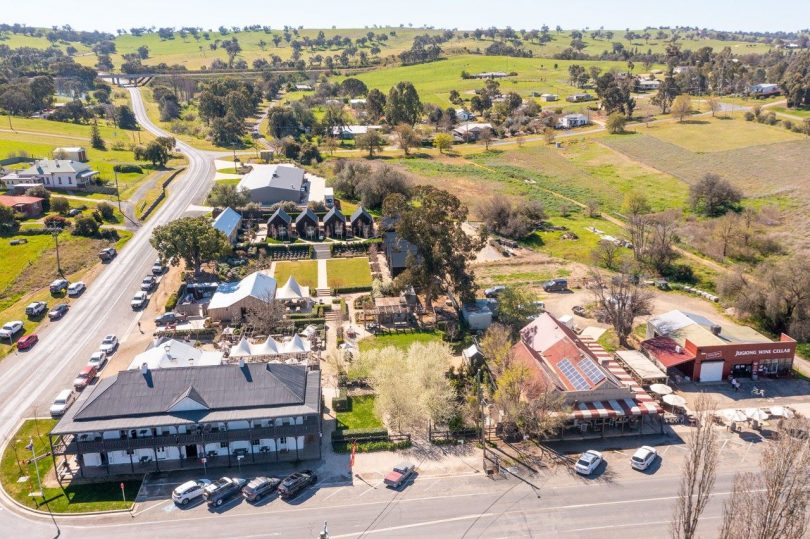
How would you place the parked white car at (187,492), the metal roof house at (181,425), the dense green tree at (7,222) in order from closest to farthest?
the parked white car at (187,492) → the metal roof house at (181,425) → the dense green tree at (7,222)

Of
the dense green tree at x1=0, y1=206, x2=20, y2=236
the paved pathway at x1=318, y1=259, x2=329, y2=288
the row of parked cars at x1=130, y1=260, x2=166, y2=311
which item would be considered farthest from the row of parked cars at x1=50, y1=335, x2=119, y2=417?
the dense green tree at x1=0, y1=206, x2=20, y2=236

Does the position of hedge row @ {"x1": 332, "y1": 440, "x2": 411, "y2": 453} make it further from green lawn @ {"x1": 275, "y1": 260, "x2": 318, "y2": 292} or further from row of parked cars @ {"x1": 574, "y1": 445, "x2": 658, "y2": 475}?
green lawn @ {"x1": 275, "y1": 260, "x2": 318, "y2": 292}

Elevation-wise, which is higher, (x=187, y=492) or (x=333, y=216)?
(x=333, y=216)

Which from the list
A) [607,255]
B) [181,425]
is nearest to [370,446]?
[181,425]

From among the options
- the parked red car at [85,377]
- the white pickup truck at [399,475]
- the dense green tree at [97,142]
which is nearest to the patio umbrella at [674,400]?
the white pickup truck at [399,475]

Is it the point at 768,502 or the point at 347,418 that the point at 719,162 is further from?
the point at 768,502

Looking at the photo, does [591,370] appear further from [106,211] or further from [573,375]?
[106,211]

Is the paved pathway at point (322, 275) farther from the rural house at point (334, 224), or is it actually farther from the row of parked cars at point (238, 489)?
the row of parked cars at point (238, 489)
